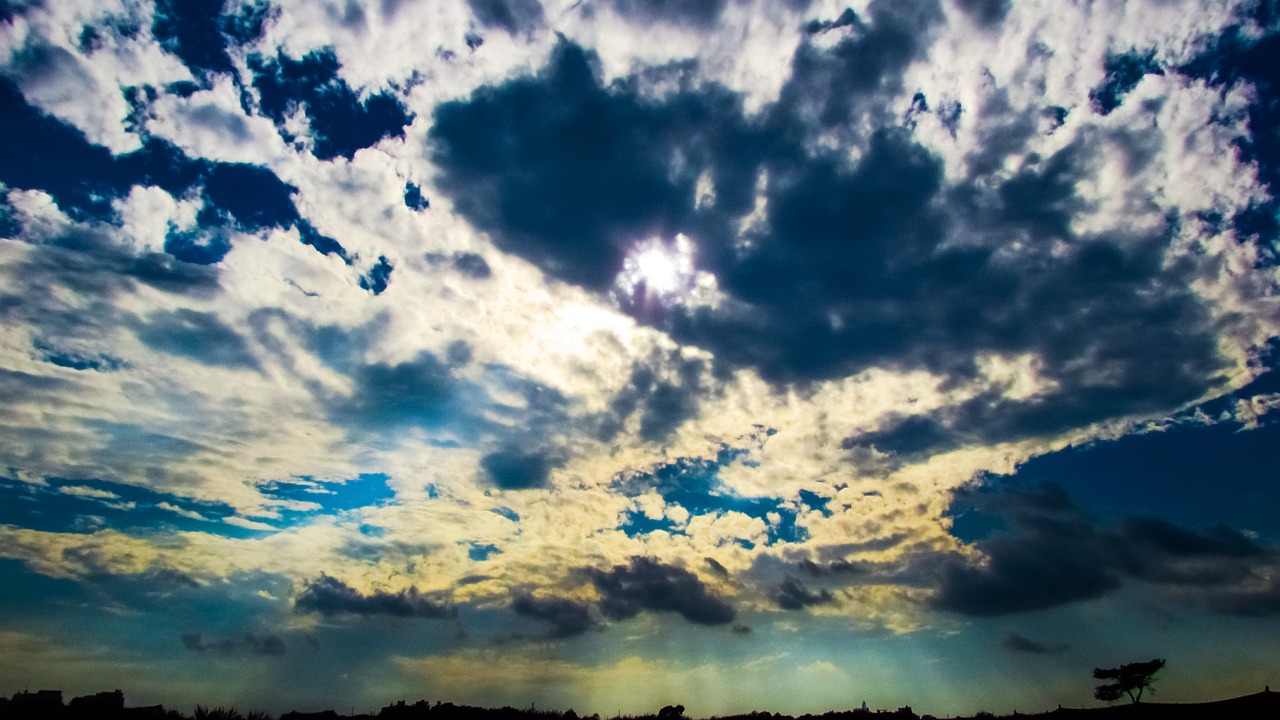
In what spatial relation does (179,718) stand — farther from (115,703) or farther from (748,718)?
(748,718)

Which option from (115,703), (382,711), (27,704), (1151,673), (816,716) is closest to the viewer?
(27,704)

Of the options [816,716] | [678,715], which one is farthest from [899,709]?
[678,715]

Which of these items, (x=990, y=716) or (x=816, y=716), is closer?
(x=816, y=716)

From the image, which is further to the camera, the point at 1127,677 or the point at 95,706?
the point at 1127,677

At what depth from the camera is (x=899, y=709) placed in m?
38.4

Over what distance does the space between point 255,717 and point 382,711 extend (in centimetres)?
575

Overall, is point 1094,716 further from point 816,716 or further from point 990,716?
point 816,716

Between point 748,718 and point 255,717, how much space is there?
29.3m

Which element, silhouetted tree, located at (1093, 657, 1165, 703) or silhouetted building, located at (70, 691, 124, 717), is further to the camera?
silhouetted tree, located at (1093, 657, 1165, 703)

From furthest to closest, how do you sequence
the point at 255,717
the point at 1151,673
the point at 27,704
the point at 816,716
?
the point at 1151,673
the point at 816,716
the point at 255,717
the point at 27,704

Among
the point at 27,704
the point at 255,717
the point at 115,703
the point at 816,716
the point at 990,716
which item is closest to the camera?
the point at 27,704

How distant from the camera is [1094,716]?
32.6 meters

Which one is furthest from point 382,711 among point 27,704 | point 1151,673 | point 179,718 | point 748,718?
point 1151,673

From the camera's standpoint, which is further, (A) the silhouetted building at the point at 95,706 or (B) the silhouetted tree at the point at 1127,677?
(B) the silhouetted tree at the point at 1127,677
